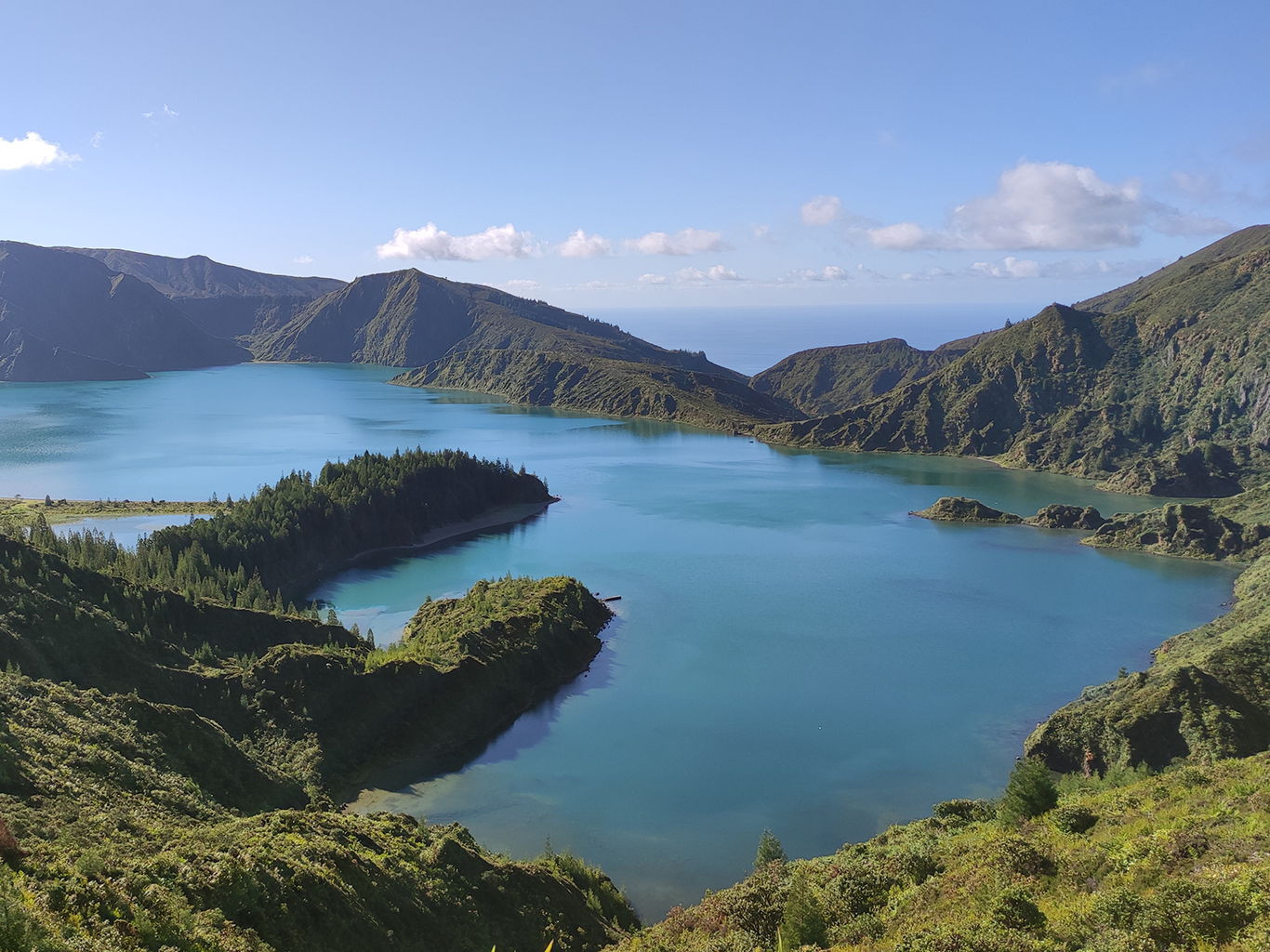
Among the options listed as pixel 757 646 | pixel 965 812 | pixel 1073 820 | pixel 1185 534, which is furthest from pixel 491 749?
pixel 1185 534

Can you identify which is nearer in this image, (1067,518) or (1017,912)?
(1017,912)

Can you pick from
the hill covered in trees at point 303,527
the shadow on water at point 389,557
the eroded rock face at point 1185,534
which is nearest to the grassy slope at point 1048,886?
the hill covered in trees at point 303,527

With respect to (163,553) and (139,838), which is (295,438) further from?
(139,838)

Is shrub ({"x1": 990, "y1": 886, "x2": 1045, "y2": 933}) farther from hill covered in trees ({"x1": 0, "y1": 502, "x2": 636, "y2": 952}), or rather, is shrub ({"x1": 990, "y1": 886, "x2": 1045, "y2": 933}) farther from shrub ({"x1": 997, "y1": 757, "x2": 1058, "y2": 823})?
hill covered in trees ({"x1": 0, "y1": 502, "x2": 636, "y2": 952})

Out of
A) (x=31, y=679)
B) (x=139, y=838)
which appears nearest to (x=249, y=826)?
(x=139, y=838)

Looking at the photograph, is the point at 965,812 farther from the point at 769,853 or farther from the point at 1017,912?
the point at 1017,912

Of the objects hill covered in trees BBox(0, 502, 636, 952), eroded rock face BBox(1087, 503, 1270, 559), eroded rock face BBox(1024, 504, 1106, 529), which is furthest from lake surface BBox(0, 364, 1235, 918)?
hill covered in trees BBox(0, 502, 636, 952)
